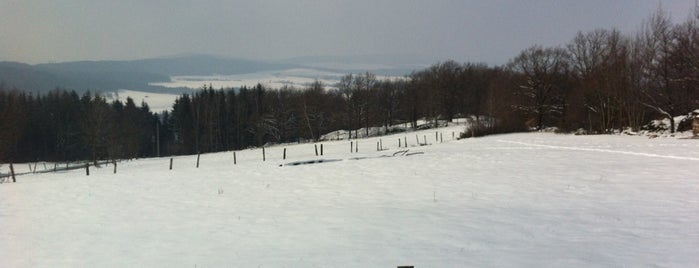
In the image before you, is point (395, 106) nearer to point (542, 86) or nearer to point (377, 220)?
point (542, 86)

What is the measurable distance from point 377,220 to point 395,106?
101950 mm

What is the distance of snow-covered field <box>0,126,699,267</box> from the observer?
907cm

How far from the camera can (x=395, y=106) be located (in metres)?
113

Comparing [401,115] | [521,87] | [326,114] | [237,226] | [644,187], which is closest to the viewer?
[237,226]

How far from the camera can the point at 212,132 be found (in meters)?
110

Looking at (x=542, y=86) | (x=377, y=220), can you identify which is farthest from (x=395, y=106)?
(x=377, y=220)

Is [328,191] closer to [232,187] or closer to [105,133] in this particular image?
[232,187]

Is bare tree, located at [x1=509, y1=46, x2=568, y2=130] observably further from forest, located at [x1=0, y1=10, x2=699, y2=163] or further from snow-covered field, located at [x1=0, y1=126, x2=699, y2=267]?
snow-covered field, located at [x1=0, y1=126, x2=699, y2=267]

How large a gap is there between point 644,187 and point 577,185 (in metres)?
2.05

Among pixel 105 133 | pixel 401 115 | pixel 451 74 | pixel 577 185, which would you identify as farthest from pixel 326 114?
pixel 577 185

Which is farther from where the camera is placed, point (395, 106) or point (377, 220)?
point (395, 106)

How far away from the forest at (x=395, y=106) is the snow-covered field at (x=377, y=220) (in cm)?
2974

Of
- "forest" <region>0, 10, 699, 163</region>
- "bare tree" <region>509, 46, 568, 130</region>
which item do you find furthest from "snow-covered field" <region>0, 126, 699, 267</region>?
"bare tree" <region>509, 46, 568, 130</region>

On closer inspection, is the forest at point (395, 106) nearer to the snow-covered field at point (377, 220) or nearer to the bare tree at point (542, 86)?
the bare tree at point (542, 86)
